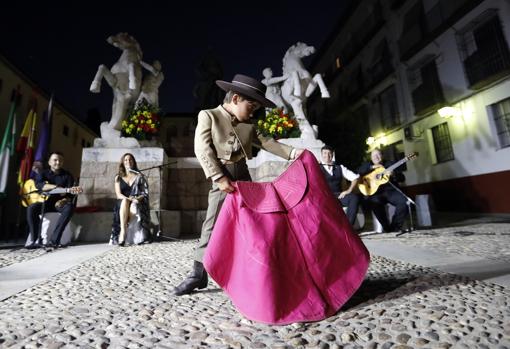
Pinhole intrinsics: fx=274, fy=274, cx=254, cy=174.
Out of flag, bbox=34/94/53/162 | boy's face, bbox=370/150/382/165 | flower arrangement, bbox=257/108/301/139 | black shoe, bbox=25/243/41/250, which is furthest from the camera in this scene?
flag, bbox=34/94/53/162

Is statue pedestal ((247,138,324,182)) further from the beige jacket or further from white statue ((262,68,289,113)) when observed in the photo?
the beige jacket

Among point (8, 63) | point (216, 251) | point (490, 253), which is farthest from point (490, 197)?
point (8, 63)

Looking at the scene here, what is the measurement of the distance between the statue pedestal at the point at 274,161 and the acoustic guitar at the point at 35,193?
3.59m

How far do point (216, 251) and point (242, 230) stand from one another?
0.69ft

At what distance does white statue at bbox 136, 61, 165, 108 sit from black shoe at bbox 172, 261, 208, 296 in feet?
18.6

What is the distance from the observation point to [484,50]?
9469 mm

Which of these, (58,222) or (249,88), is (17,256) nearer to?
(58,222)

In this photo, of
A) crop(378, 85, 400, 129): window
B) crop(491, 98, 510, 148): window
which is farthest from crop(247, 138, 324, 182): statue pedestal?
crop(378, 85, 400, 129): window

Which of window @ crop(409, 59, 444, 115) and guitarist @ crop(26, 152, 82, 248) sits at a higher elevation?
window @ crop(409, 59, 444, 115)

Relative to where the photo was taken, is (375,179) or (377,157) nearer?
(375,179)

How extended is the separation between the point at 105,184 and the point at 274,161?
366 cm

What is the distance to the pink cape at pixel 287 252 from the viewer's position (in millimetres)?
1501

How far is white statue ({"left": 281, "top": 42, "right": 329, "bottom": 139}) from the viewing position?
6.89 meters

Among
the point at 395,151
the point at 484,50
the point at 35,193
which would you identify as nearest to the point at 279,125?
the point at 35,193
